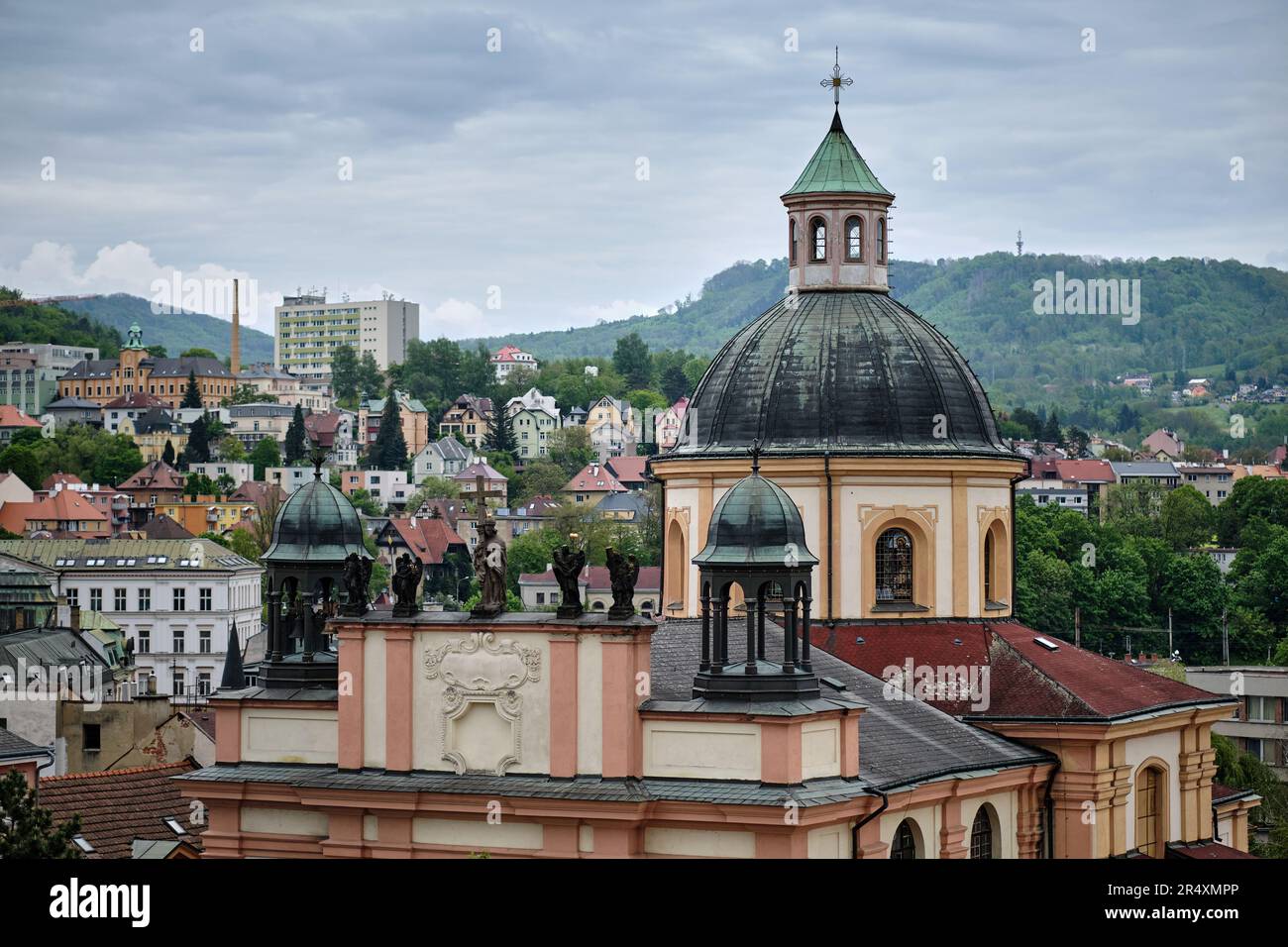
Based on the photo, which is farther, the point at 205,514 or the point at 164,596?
the point at 205,514

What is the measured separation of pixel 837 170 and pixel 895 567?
32.1 feet

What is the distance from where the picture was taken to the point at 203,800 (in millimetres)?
43906

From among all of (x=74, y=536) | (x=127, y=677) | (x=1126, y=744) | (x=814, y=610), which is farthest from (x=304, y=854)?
(x=74, y=536)

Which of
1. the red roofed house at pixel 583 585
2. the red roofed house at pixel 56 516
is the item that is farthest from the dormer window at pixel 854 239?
the red roofed house at pixel 56 516

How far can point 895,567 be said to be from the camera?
52781 mm

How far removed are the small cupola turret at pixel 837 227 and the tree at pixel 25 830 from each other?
22543mm

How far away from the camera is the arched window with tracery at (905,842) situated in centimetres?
4389

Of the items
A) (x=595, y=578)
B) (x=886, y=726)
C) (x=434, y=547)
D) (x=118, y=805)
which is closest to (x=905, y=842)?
(x=886, y=726)

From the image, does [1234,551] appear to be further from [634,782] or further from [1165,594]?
[634,782]

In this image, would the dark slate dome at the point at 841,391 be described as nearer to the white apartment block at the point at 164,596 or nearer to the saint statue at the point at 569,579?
the saint statue at the point at 569,579

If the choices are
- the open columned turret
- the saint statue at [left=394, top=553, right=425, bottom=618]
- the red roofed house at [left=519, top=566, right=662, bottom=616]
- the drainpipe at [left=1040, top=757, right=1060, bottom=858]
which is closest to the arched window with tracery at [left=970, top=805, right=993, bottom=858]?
the drainpipe at [left=1040, top=757, right=1060, bottom=858]

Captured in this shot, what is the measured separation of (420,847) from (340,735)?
2495 mm

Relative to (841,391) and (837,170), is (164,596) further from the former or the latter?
(841,391)

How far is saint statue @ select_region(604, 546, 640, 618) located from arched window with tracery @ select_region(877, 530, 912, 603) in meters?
13.3
